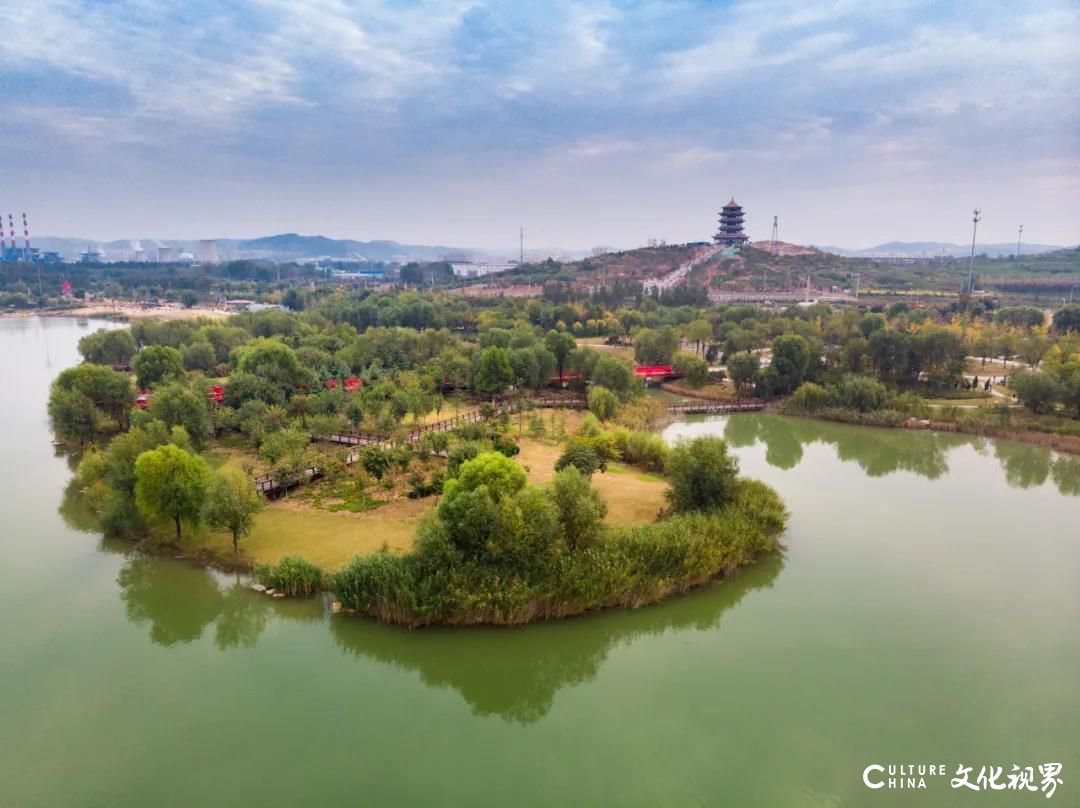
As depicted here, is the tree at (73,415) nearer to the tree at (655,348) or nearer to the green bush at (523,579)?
the green bush at (523,579)

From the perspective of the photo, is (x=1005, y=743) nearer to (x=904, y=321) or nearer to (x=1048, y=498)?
(x=1048, y=498)

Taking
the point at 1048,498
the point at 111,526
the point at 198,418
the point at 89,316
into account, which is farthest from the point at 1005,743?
the point at 89,316

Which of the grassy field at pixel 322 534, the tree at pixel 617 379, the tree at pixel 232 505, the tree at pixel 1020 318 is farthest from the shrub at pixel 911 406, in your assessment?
the tree at pixel 232 505

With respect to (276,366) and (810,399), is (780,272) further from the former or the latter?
(276,366)

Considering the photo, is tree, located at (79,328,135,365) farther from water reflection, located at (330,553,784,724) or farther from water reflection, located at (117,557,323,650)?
water reflection, located at (330,553,784,724)

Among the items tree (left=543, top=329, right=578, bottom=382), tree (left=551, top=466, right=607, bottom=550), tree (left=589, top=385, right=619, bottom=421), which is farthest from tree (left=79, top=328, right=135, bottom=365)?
tree (left=551, top=466, right=607, bottom=550)
